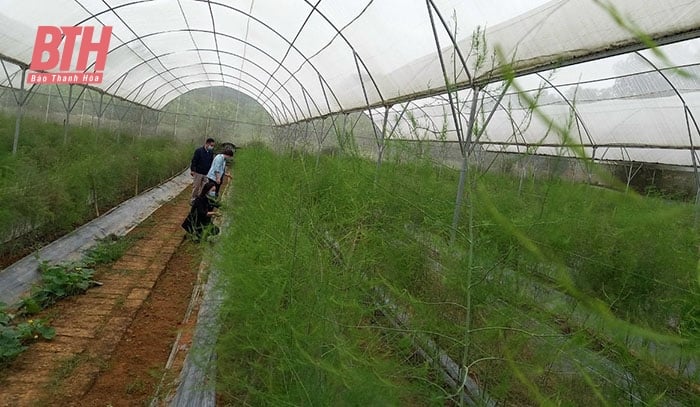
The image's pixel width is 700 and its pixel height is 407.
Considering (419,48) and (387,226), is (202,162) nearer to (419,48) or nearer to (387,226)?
(419,48)

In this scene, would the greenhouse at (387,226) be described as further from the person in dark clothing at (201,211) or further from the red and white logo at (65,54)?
the person in dark clothing at (201,211)

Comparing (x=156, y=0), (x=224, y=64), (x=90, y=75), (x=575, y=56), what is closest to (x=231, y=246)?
(x=575, y=56)

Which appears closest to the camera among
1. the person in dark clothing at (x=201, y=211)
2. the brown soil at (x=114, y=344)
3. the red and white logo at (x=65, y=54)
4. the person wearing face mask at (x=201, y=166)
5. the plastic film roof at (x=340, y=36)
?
the brown soil at (x=114, y=344)

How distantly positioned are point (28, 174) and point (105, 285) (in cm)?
147

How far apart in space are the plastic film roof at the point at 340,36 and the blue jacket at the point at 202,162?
2220 mm

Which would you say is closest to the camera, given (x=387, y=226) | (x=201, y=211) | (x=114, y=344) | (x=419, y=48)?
(x=387, y=226)

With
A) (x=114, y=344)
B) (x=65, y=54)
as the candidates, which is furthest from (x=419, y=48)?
(x=65, y=54)

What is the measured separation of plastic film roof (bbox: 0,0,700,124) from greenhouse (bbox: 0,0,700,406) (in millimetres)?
27

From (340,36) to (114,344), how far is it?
15.4ft

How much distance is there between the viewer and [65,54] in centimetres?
757

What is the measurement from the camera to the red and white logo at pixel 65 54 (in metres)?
6.64

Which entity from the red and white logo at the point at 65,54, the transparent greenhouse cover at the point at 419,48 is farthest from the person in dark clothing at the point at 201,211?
the red and white logo at the point at 65,54

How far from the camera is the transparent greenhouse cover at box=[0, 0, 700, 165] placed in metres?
2.69

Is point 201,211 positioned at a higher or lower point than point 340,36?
lower
